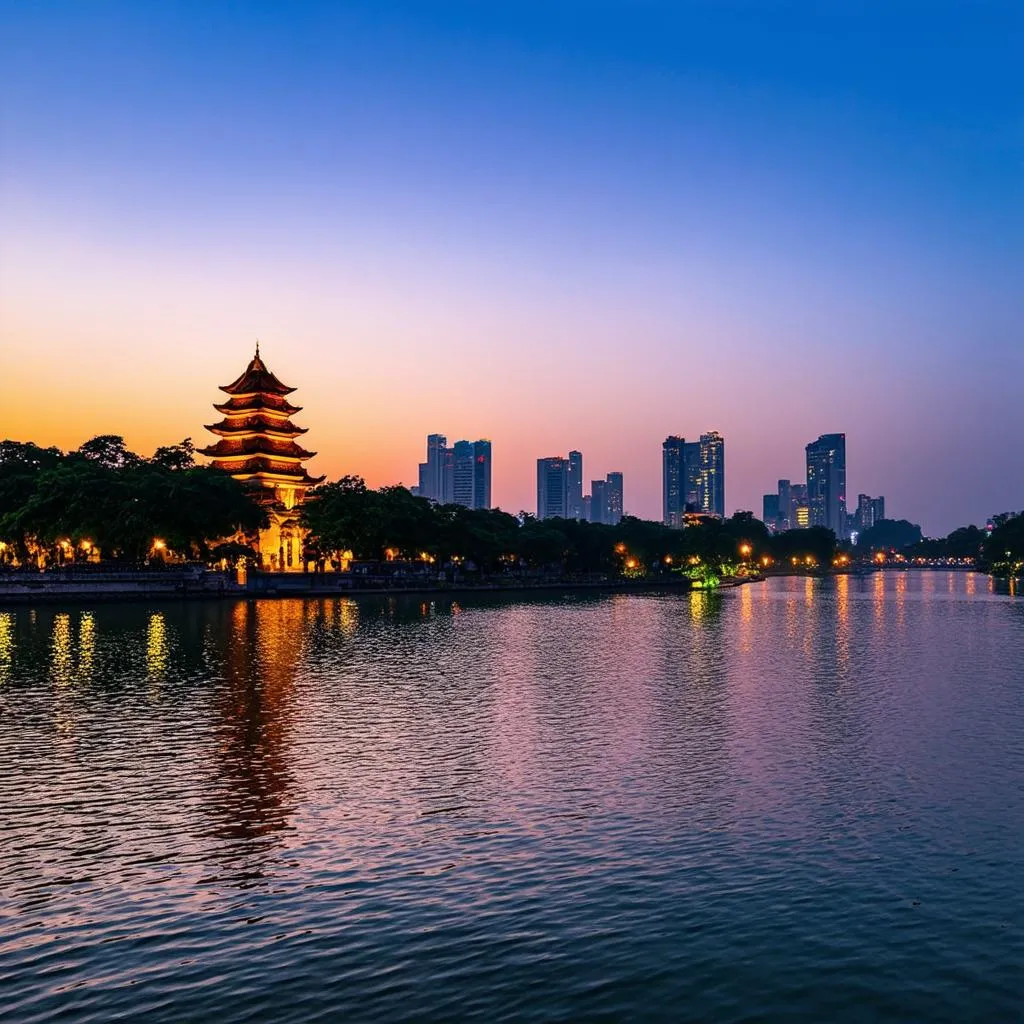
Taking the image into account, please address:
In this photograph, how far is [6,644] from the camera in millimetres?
59094

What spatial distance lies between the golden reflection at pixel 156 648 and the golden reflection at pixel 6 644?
250 inches

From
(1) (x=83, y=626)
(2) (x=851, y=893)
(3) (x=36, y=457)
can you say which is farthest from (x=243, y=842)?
(3) (x=36, y=457)

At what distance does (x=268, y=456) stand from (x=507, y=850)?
13349 cm

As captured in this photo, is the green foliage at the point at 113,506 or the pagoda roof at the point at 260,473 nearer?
the green foliage at the point at 113,506

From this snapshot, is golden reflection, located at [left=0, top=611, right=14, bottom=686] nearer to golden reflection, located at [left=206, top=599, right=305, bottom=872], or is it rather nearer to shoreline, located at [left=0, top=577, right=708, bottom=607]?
shoreline, located at [left=0, top=577, right=708, bottom=607]

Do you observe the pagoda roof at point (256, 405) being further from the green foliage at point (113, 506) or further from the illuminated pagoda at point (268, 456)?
the green foliage at point (113, 506)

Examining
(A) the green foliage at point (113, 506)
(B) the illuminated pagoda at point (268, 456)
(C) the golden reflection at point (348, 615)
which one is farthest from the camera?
(B) the illuminated pagoda at point (268, 456)

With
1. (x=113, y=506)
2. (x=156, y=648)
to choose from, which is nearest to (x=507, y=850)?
(x=156, y=648)

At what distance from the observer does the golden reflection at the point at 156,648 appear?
47.8 metres

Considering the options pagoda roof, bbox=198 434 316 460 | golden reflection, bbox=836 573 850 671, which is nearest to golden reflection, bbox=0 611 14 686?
golden reflection, bbox=836 573 850 671

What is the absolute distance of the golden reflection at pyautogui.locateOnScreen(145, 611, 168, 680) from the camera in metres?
47.8

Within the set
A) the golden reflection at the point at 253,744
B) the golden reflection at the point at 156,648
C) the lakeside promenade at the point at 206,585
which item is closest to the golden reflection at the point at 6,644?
the golden reflection at the point at 156,648

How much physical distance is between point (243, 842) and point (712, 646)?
49445mm

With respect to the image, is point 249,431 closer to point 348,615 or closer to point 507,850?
point 348,615
